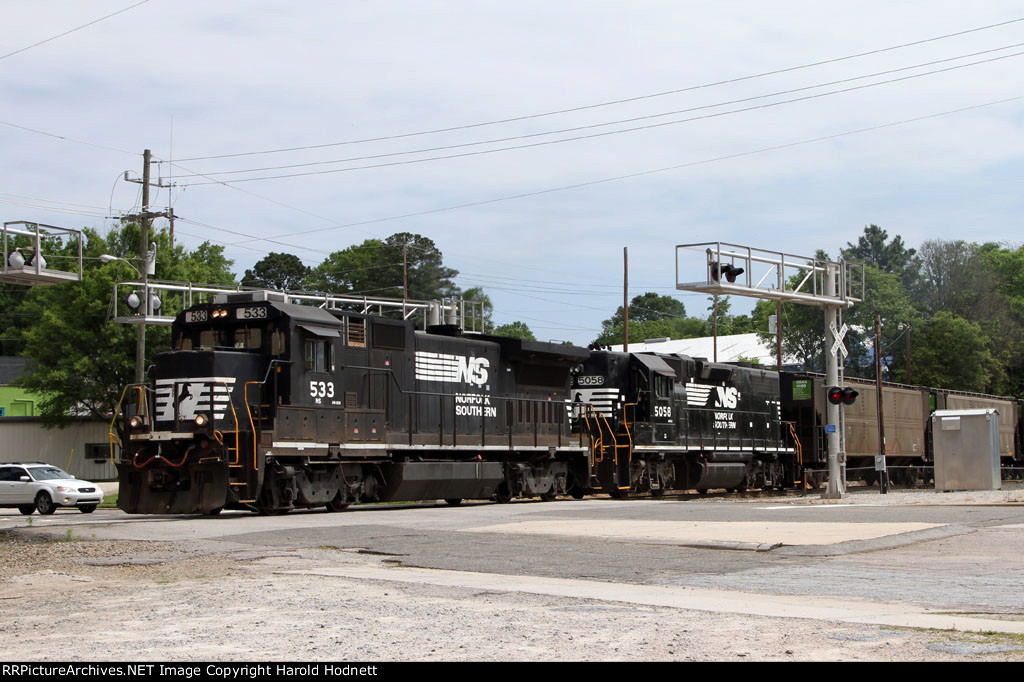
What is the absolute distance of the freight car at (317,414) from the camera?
1909cm

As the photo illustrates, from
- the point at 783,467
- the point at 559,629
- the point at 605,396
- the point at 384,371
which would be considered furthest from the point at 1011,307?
the point at 559,629

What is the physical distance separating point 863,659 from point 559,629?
2.13 metres

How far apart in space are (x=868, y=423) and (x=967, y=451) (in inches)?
267

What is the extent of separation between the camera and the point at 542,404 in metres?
26.4

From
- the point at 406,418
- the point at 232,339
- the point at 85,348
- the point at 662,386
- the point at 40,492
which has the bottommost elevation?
the point at 40,492

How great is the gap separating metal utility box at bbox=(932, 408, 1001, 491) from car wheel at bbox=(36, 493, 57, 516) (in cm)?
2381

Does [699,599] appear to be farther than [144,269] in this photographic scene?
No

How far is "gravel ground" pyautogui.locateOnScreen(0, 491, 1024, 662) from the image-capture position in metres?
6.72

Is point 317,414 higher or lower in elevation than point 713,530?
higher

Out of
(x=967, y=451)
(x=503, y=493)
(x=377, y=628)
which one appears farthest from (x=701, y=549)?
(x=967, y=451)

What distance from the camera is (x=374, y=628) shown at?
771 centimetres

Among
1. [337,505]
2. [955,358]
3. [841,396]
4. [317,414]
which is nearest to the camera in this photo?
[317,414]

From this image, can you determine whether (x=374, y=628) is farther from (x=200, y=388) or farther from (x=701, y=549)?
(x=200, y=388)

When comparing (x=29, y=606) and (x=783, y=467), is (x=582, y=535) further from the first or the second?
(x=783, y=467)
